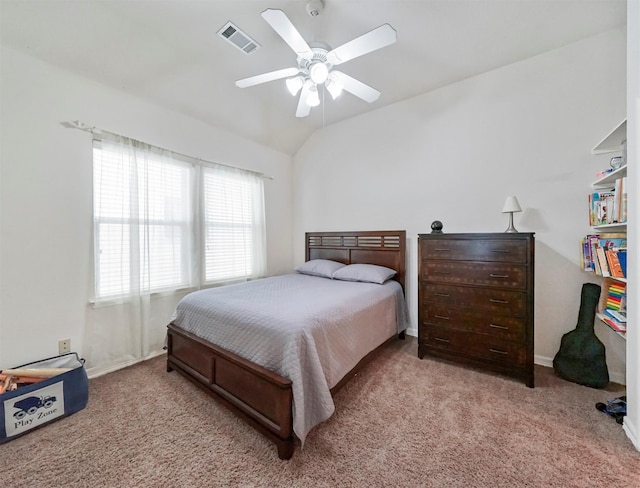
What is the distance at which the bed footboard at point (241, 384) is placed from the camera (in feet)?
4.59

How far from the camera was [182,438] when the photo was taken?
1.54 metres

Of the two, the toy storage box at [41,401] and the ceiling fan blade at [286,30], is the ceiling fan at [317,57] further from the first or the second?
the toy storage box at [41,401]

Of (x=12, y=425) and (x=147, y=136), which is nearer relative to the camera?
(x=12, y=425)

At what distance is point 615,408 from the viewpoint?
1656 millimetres

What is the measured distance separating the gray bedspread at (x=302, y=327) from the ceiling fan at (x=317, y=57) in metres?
1.64

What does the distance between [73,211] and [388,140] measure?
10.9ft

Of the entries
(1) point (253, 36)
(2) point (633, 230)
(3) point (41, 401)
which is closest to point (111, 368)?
(3) point (41, 401)

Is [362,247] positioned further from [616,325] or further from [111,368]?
[111,368]

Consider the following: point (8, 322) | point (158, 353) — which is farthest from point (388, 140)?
point (8, 322)

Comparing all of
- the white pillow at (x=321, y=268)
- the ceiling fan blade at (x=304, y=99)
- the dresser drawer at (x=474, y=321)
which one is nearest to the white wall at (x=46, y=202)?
the ceiling fan blade at (x=304, y=99)

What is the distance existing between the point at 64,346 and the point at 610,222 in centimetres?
434

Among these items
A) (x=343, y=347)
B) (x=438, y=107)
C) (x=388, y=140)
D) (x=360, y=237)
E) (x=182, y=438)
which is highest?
(x=438, y=107)

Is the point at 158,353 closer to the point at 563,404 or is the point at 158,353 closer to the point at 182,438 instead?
the point at 182,438

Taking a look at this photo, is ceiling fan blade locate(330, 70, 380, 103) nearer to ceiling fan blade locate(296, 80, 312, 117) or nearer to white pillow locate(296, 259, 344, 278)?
ceiling fan blade locate(296, 80, 312, 117)
